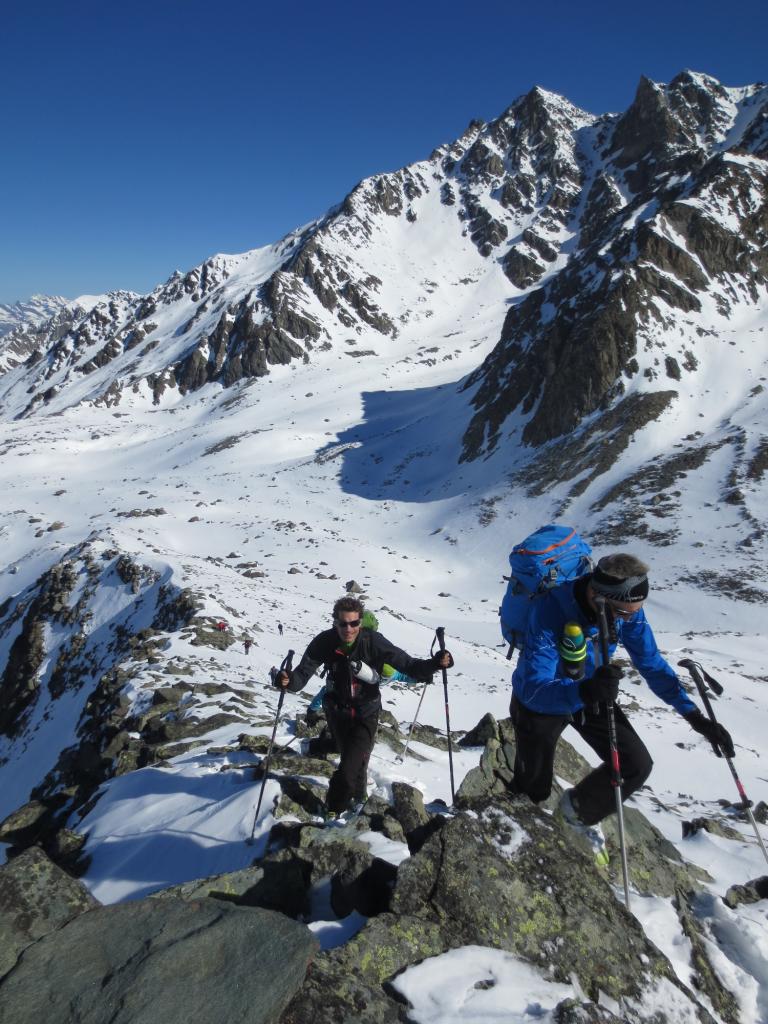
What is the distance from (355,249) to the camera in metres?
144

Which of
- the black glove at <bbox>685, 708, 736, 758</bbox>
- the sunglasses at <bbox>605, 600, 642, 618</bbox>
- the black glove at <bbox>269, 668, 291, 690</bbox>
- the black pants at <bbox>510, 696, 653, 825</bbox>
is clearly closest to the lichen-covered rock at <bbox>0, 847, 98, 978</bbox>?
the black glove at <bbox>269, 668, 291, 690</bbox>

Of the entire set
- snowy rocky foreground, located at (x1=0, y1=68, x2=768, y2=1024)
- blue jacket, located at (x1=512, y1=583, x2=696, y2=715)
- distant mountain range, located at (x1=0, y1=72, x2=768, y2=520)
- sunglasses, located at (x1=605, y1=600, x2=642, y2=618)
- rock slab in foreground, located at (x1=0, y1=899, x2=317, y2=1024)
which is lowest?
snowy rocky foreground, located at (x1=0, y1=68, x2=768, y2=1024)

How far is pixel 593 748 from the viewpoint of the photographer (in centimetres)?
499

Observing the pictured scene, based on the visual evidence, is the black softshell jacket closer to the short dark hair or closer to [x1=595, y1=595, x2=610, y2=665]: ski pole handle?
the short dark hair

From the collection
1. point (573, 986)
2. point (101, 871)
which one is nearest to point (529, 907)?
point (573, 986)

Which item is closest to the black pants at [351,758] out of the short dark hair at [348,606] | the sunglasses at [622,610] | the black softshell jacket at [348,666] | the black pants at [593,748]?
the black softshell jacket at [348,666]

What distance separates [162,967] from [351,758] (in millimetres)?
3147

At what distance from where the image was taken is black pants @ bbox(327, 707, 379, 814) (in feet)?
20.0

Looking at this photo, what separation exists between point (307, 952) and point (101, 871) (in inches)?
153

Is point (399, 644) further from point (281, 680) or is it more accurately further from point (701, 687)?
point (701, 687)

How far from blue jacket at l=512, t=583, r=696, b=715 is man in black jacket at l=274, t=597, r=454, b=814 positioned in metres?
1.33

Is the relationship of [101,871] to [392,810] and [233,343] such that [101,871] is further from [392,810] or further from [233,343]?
[233,343]

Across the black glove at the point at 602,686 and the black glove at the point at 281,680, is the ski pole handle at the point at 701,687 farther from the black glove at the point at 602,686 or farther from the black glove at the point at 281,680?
the black glove at the point at 281,680

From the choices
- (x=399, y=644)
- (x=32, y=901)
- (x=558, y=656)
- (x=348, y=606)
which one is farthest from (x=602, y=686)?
(x=399, y=644)
